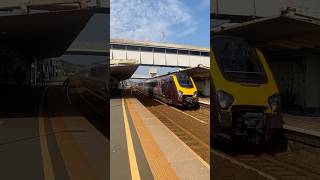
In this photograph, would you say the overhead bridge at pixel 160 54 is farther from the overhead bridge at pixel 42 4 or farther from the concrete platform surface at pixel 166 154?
the overhead bridge at pixel 42 4

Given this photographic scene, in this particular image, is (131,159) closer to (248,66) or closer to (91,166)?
(91,166)

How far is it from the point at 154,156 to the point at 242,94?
8.04ft

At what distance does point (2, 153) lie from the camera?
5223 mm

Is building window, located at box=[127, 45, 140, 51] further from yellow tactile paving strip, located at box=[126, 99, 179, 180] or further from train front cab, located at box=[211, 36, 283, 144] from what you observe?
yellow tactile paving strip, located at box=[126, 99, 179, 180]

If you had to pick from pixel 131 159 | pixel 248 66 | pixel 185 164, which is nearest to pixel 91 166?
pixel 131 159

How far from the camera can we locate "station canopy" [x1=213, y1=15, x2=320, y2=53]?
4059 millimetres

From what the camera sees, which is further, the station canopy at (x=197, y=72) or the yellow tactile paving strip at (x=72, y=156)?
the yellow tactile paving strip at (x=72, y=156)

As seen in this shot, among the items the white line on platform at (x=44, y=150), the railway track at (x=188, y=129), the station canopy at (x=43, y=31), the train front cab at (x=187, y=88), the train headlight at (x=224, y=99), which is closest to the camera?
the train headlight at (x=224, y=99)

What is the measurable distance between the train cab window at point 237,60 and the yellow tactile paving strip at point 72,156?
1.99 meters

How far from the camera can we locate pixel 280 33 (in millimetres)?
4664

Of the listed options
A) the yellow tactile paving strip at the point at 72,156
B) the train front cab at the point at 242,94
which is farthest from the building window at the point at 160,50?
the yellow tactile paving strip at the point at 72,156

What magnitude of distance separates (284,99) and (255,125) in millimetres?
574

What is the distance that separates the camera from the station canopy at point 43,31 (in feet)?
16.8

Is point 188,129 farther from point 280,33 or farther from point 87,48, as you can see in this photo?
point 87,48
